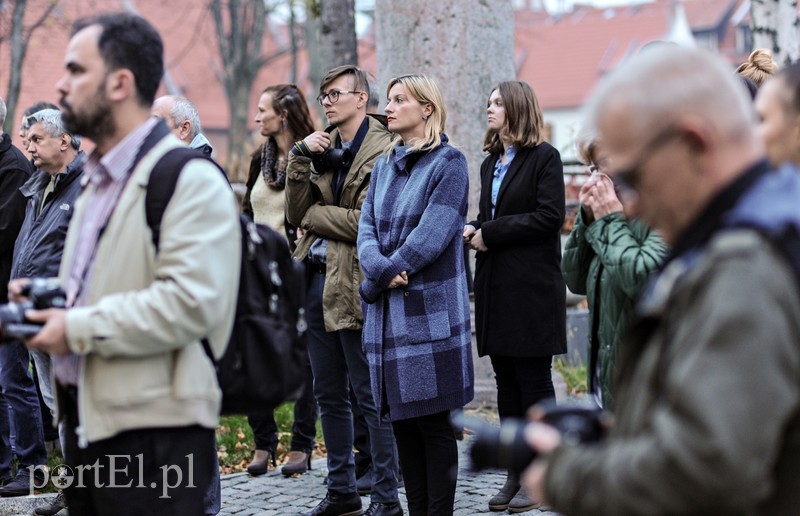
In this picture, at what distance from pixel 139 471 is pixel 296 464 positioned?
3.85m

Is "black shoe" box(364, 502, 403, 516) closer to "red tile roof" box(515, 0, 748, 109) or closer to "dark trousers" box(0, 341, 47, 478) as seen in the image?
"dark trousers" box(0, 341, 47, 478)

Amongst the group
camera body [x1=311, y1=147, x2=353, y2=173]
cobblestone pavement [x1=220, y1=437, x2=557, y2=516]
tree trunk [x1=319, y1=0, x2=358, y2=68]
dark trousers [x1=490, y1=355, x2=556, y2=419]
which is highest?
tree trunk [x1=319, y1=0, x2=358, y2=68]

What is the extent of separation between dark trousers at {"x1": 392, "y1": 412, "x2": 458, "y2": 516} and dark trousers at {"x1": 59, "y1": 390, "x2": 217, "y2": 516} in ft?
6.33

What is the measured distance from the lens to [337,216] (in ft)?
19.2

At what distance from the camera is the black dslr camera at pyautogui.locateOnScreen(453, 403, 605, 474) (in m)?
2.09

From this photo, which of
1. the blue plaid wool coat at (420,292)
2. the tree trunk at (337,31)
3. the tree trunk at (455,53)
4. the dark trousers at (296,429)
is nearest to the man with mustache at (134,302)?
the blue plaid wool coat at (420,292)

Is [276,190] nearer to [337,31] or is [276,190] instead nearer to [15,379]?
[15,379]

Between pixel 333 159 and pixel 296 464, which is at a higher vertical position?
pixel 333 159

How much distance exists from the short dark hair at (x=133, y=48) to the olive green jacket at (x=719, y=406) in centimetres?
190

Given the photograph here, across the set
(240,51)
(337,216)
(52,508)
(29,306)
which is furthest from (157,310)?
(240,51)

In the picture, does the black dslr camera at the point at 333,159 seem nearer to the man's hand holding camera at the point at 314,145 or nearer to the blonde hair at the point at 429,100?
the man's hand holding camera at the point at 314,145

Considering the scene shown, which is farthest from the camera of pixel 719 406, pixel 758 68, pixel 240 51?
pixel 240 51

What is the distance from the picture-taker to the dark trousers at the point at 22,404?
660 cm

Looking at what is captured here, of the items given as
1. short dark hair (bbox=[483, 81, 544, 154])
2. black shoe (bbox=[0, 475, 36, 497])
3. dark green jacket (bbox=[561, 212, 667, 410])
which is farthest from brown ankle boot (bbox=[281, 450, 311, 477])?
dark green jacket (bbox=[561, 212, 667, 410])
